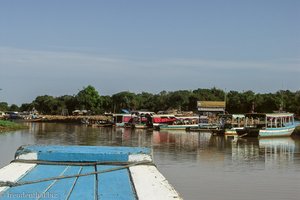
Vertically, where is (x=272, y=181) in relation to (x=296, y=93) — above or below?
below

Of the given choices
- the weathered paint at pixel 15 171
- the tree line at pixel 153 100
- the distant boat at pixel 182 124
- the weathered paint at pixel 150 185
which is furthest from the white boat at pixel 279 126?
the weathered paint at pixel 15 171

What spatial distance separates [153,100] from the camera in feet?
286

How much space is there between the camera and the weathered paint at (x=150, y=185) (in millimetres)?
2932

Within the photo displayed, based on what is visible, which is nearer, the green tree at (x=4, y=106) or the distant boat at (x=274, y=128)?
Answer: the distant boat at (x=274, y=128)

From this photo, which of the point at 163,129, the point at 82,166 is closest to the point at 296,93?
the point at 163,129

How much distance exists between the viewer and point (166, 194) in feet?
9.71

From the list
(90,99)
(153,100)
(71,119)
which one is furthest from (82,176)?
(90,99)

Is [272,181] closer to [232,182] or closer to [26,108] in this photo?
[232,182]

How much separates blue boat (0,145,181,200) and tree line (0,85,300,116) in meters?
61.2

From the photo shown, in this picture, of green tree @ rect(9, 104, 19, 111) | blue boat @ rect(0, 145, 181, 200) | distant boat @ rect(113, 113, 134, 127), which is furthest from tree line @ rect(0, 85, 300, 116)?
blue boat @ rect(0, 145, 181, 200)

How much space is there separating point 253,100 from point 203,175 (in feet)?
167

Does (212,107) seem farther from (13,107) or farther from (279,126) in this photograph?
(13,107)

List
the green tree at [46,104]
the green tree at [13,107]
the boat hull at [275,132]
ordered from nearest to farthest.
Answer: the boat hull at [275,132] < the green tree at [46,104] < the green tree at [13,107]

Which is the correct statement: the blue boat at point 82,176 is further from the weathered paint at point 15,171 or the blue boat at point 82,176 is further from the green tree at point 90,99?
the green tree at point 90,99
